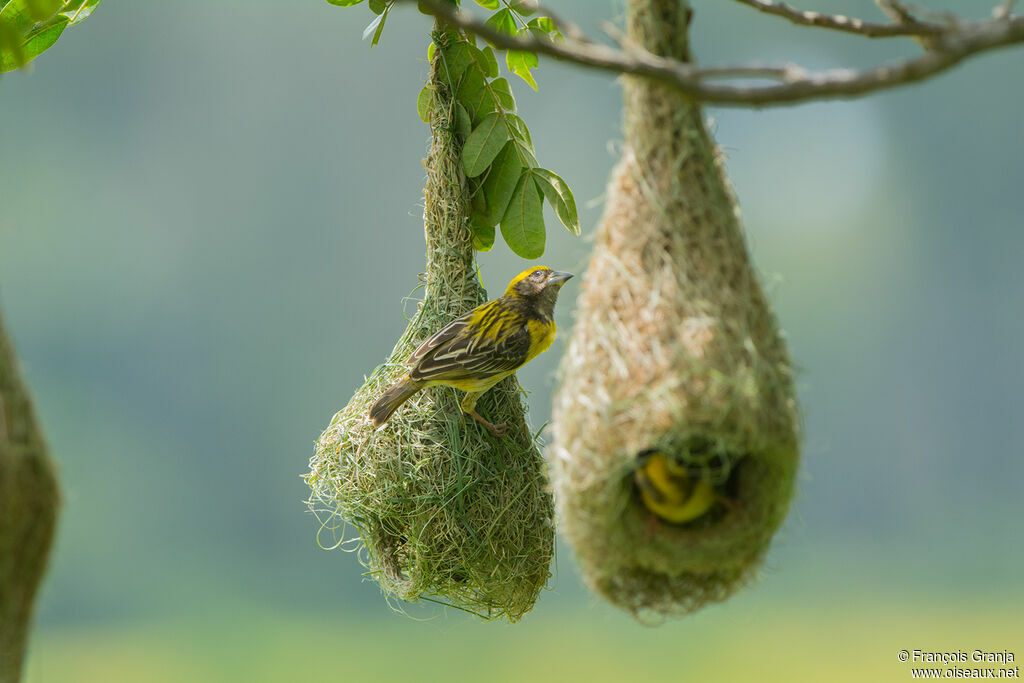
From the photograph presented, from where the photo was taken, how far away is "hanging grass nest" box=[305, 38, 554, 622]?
2531 mm

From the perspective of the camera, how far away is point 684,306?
1710 millimetres

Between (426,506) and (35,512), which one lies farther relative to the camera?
(426,506)

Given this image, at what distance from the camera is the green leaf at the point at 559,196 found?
2629 millimetres

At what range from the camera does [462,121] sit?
267 cm

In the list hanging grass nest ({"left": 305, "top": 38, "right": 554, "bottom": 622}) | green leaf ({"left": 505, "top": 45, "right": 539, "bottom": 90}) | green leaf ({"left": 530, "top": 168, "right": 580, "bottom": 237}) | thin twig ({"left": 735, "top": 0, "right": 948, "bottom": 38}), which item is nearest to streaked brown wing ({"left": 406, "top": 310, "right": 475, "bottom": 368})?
hanging grass nest ({"left": 305, "top": 38, "right": 554, "bottom": 622})

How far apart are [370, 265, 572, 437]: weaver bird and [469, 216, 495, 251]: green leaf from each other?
0.59ft

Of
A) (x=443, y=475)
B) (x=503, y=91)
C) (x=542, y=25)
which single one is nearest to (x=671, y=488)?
(x=443, y=475)

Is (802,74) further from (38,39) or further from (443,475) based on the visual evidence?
(38,39)

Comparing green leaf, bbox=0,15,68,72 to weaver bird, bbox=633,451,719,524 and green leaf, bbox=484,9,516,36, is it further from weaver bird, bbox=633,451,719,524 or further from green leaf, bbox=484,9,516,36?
weaver bird, bbox=633,451,719,524

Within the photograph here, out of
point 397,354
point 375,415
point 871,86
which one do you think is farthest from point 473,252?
point 871,86

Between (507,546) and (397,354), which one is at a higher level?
(397,354)

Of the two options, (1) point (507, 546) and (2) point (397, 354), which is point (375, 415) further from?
(1) point (507, 546)

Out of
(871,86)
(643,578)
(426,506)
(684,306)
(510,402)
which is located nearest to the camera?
(871,86)

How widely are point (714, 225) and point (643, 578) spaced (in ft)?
2.72
